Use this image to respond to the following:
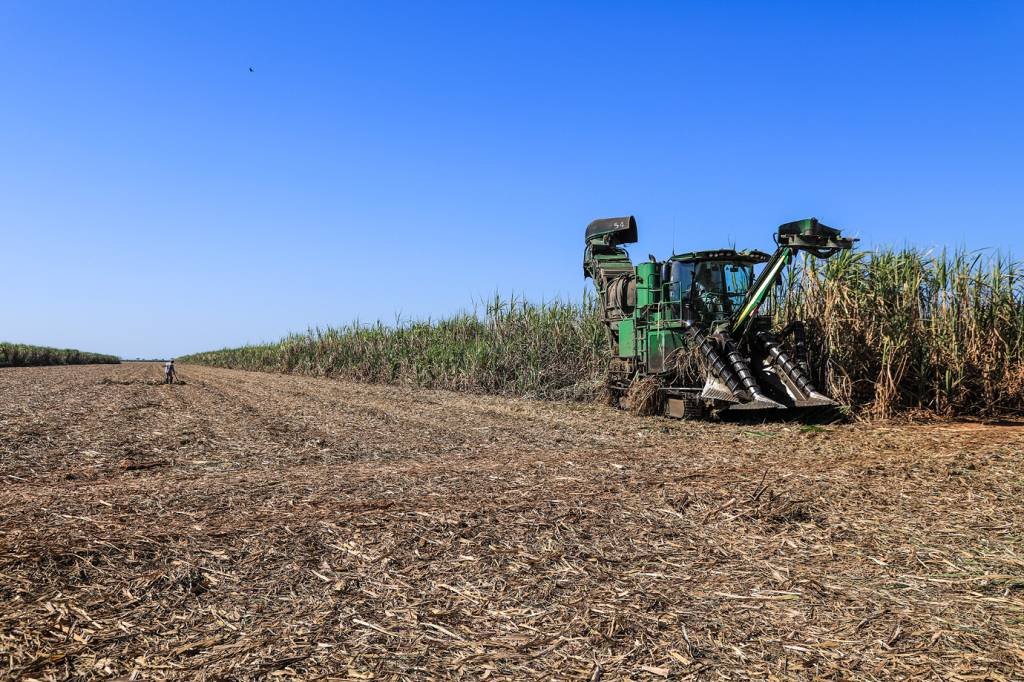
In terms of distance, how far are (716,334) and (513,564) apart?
7613 mm

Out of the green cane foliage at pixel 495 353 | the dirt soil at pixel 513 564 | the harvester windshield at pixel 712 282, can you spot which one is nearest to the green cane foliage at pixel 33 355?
the green cane foliage at pixel 495 353

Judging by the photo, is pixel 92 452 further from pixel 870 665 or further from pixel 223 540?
pixel 870 665

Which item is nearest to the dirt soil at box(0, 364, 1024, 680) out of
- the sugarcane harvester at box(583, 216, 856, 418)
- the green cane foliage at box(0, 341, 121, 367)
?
the sugarcane harvester at box(583, 216, 856, 418)

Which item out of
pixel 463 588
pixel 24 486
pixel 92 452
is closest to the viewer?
pixel 463 588

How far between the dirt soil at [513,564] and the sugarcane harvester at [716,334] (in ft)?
9.31

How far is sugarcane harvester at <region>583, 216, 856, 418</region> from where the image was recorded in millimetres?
10016

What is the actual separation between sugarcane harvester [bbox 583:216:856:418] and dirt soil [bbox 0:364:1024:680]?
2.84 metres

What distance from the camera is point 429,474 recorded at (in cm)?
607

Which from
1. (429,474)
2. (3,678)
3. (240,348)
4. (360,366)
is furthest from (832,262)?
(240,348)

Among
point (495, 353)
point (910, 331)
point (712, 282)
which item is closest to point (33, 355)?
point (495, 353)

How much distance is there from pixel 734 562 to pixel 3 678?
3379 mm

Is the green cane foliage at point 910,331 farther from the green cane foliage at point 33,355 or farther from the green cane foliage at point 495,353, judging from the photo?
the green cane foliage at point 33,355

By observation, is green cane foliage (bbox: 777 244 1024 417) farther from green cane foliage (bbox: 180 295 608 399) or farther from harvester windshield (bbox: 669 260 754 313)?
green cane foliage (bbox: 180 295 608 399)

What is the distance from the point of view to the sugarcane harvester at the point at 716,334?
32.9 feet
